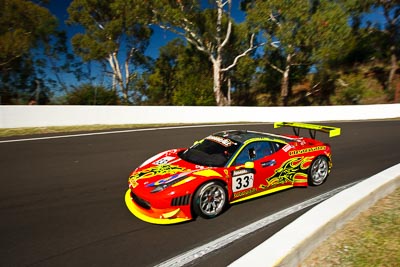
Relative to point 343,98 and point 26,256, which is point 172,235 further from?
point 343,98

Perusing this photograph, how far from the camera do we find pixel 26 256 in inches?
147

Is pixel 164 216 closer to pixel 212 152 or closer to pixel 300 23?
pixel 212 152

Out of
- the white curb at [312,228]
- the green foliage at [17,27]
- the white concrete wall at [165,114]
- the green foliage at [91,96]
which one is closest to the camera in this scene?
the white curb at [312,228]

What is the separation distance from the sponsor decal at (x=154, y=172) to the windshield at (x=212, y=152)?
16.4 inches

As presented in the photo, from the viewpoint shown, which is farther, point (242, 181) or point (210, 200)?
point (242, 181)

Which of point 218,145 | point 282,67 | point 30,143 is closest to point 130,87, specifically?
point 282,67

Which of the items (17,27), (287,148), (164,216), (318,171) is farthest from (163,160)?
(17,27)

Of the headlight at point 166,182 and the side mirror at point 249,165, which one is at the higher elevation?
the side mirror at point 249,165

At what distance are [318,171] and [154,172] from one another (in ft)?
11.4

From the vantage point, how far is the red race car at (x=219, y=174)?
180 inches

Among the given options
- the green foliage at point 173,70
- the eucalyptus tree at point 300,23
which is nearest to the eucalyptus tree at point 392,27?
the eucalyptus tree at point 300,23

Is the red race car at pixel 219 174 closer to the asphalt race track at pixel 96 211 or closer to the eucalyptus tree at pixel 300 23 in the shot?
the asphalt race track at pixel 96 211

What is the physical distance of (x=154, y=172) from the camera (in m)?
5.12

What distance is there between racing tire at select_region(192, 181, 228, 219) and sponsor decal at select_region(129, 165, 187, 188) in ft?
1.71
